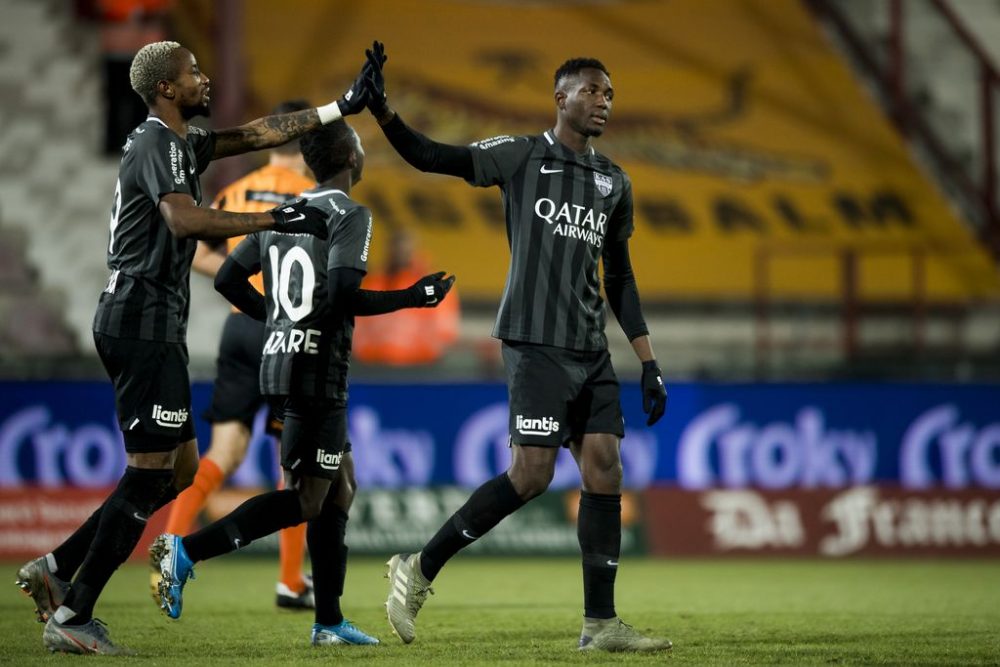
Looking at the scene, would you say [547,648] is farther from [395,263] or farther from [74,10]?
[74,10]

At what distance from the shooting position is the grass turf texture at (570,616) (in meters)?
5.42

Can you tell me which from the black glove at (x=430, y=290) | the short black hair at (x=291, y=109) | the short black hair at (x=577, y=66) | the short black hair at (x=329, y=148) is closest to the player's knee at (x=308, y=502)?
the black glove at (x=430, y=290)

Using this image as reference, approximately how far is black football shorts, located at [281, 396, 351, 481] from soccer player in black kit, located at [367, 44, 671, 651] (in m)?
0.48

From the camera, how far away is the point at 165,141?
5.39 m

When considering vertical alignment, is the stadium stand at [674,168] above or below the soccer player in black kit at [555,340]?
above

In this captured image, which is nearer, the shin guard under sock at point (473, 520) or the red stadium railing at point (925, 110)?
the shin guard under sock at point (473, 520)

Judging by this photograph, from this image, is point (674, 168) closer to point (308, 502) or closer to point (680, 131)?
point (680, 131)

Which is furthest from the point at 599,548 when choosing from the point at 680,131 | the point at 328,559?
the point at 680,131

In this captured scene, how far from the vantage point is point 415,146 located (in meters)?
5.64

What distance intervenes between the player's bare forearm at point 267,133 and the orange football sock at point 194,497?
6.35ft

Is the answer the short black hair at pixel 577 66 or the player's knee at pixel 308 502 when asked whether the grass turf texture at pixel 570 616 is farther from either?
the short black hair at pixel 577 66

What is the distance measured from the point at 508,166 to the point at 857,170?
37.1 feet

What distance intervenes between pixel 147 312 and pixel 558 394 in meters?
1.53

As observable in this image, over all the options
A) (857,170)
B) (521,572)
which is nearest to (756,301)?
(857,170)
